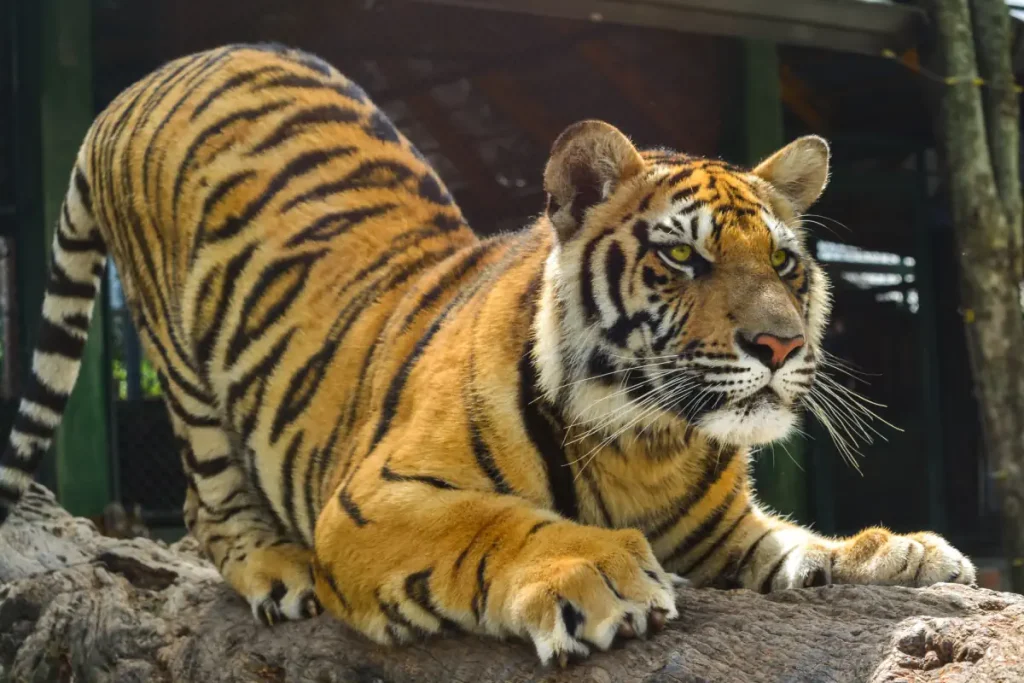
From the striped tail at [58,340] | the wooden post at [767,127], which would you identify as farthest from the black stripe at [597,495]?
the wooden post at [767,127]

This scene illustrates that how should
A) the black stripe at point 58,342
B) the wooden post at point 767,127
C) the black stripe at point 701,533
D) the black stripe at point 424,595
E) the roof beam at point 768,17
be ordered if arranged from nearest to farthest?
the black stripe at point 424,595, the black stripe at point 701,533, the black stripe at point 58,342, the roof beam at point 768,17, the wooden post at point 767,127

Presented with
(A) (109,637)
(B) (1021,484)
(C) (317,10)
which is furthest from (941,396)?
(A) (109,637)

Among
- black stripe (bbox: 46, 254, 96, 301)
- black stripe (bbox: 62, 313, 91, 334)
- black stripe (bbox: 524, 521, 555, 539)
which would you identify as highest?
black stripe (bbox: 46, 254, 96, 301)

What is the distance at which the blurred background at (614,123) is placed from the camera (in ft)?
16.3

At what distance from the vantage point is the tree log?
1.83 m

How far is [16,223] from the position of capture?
5.10m

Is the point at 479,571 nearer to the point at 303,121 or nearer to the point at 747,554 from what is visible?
the point at 747,554

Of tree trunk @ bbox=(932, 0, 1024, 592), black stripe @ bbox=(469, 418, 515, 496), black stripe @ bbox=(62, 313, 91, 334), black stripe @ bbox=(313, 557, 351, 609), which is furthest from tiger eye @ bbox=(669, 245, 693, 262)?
tree trunk @ bbox=(932, 0, 1024, 592)

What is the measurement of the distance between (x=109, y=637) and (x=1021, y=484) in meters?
3.33

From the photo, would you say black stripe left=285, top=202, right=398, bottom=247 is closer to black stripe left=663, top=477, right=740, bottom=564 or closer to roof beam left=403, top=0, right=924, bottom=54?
black stripe left=663, top=477, right=740, bottom=564

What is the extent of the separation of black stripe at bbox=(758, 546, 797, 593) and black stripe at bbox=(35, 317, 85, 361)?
7.00ft

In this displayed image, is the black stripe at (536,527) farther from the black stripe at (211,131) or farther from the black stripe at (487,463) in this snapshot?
the black stripe at (211,131)

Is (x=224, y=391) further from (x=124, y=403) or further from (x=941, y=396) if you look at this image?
(x=941, y=396)

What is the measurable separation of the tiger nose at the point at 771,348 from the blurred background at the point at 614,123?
270 centimetres
